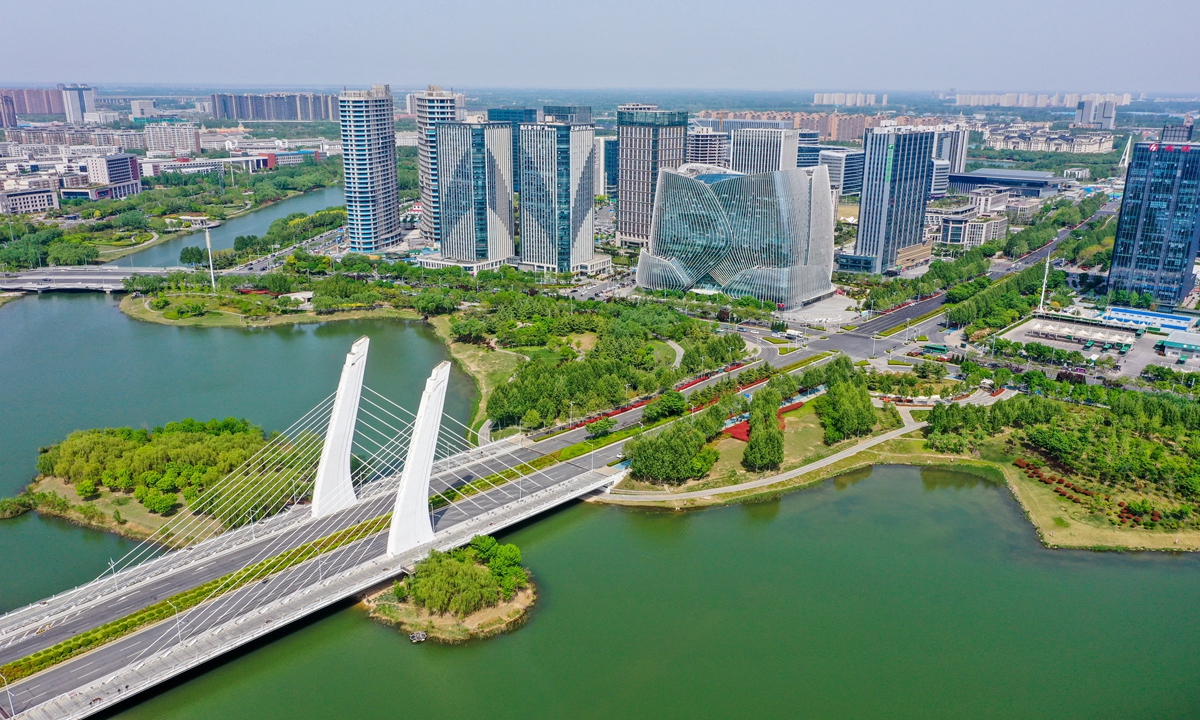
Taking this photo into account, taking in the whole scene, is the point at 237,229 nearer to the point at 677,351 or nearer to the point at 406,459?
the point at 677,351

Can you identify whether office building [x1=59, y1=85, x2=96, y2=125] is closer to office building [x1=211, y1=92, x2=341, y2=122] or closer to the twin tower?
office building [x1=211, y1=92, x2=341, y2=122]

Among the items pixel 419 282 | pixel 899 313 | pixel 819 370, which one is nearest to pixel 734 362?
pixel 819 370

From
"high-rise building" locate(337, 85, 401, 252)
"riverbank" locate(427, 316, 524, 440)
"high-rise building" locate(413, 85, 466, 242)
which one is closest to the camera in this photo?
"riverbank" locate(427, 316, 524, 440)

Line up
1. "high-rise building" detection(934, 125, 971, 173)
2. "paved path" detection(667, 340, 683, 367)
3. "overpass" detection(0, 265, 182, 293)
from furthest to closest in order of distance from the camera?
"high-rise building" detection(934, 125, 971, 173), "overpass" detection(0, 265, 182, 293), "paved path" detection(667, 340, 683, 367)

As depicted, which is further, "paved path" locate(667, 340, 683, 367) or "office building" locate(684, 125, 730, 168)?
"office building" locate(684, 125, 730, 168)

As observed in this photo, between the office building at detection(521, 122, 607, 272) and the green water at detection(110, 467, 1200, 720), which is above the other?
the office building at detection(521, 122, 607, 272)

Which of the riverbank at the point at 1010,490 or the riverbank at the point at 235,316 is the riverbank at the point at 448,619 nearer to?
the riverbank at the point at 1010,490

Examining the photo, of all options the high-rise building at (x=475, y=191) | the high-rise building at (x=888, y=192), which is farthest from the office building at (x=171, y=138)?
the high-rise building at (x=888, y=192)

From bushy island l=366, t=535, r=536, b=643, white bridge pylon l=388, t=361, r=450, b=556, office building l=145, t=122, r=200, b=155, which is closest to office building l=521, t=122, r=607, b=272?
white bridge pylon l=388, t=361, r=450, b=556

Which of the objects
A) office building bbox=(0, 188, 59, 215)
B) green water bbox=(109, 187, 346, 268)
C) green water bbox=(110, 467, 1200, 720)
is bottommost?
green water bbox=(110, 467, 1200, 720)
